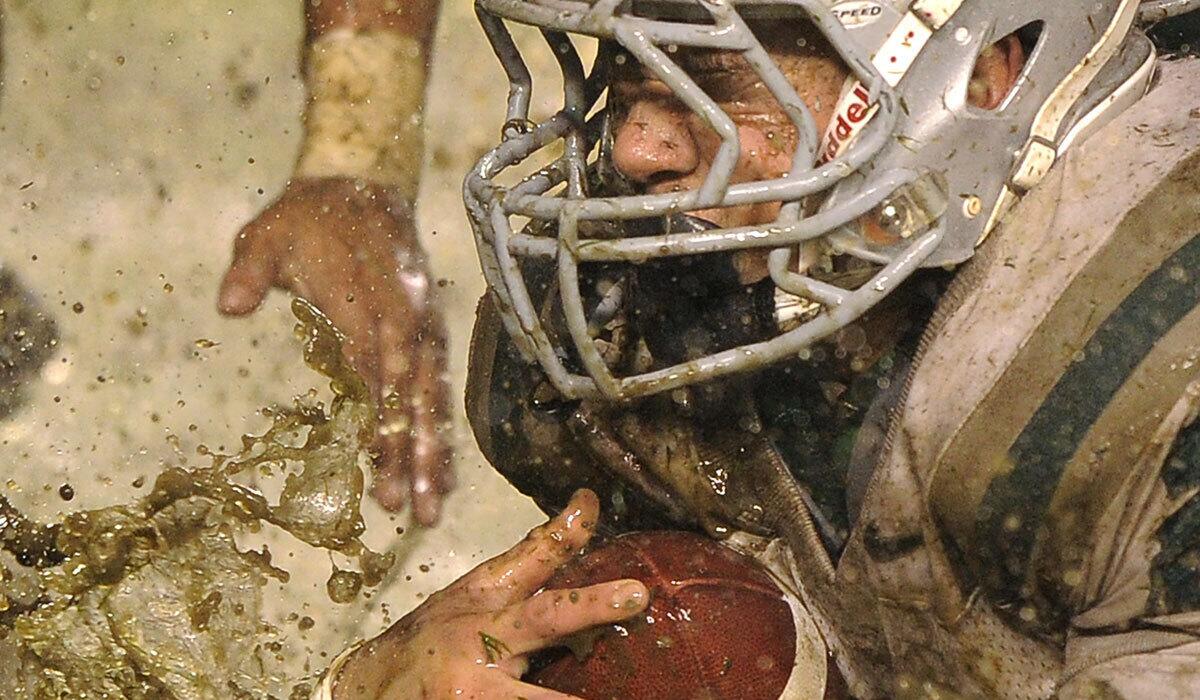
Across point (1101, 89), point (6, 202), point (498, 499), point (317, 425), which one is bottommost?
point (498, 499)

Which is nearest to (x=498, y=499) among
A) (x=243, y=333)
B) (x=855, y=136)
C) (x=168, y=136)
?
(x=243, y=333)

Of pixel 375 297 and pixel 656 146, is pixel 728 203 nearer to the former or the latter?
pixel 656 146

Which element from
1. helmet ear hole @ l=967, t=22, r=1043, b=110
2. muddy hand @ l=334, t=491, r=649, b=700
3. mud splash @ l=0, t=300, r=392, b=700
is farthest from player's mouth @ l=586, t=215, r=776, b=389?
mud splash @ l=0, t=300, r=392, b=700

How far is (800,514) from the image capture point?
186 centimetres

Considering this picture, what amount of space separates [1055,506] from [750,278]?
0.49 m

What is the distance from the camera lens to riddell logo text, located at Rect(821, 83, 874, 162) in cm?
149

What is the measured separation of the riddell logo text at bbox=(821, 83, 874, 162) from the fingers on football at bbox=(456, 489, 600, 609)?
586 mm

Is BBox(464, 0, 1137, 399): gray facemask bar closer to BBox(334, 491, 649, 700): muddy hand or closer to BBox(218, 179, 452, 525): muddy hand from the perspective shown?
BBox(334, 491, 649, 700): muddy hand

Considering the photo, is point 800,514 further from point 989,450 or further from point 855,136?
point 855,136

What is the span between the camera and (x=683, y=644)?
163 centimetres

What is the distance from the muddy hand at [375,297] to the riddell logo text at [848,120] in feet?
5.37

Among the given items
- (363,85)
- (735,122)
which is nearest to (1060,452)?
(735,122)

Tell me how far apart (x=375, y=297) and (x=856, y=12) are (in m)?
1.74

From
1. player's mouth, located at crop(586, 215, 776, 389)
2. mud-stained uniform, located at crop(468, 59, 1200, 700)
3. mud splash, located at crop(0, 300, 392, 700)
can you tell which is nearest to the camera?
mud-stained uniform, located at crop(468, 59, 1200, 700)
